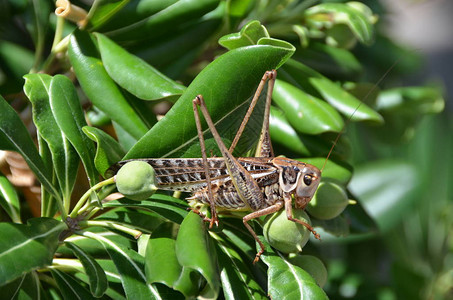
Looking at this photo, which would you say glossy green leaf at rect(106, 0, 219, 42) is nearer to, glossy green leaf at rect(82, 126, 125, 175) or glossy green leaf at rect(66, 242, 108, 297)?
glossy green leaf at rect(82, 126, 125, 175)

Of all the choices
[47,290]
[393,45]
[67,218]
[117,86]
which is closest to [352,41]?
[393,45]

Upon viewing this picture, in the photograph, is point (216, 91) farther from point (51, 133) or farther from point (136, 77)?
point (51, 133)

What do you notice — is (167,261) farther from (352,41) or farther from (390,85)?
(390,85)

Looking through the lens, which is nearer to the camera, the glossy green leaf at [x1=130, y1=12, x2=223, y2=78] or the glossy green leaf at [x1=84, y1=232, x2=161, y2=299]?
the glossy green leaf at [x1=84, y1=232, x2=161, y2=299]

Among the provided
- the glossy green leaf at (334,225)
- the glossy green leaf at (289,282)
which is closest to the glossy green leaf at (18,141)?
the glossy green leaf at (289,282)

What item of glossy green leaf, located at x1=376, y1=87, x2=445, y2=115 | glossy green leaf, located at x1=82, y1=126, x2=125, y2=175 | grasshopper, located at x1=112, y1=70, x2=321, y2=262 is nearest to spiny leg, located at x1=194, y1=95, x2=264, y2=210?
grasshopper, located at x1=112, y1=70, x2=321, y2=262

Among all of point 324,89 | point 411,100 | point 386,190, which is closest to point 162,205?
point 324,89

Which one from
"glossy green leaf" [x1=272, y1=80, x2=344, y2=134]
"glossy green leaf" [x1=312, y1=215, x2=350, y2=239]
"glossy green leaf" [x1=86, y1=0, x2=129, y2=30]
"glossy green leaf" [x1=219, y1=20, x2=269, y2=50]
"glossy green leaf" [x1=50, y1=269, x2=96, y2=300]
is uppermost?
"glossy green leaf" [x1=86, y1=0, x2=129, y2=30]

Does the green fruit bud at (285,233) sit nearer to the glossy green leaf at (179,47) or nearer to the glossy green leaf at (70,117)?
the glossy green leaf at (70,117)
